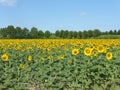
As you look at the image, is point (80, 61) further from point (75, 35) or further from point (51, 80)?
point (75, 35)

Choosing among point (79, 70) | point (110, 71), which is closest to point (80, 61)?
point (79, 70)

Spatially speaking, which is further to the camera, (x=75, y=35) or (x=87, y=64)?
(x=75, y=35)

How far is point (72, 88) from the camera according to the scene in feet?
17.0

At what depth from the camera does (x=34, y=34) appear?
4809 cm

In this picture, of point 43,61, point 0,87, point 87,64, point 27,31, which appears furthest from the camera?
A: point 27,31

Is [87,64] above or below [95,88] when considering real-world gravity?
above

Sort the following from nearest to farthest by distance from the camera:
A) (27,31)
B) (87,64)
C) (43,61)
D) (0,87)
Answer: (0,87) → (87,64) → (43,61) → (27,31)

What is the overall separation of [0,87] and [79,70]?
4.63 ft

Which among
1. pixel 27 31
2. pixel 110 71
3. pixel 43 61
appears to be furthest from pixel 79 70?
pixel 27 31

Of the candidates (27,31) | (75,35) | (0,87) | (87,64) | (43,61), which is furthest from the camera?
(75,35)

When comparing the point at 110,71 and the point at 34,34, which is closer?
the point at 110,71

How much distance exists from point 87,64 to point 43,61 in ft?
4.91

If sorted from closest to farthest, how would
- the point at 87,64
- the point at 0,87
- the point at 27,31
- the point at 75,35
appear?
the point at 0,87, the point at 87,64, the point at 27,31, the point at 75,35

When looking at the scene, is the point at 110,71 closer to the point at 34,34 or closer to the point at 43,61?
the point at 43,61
